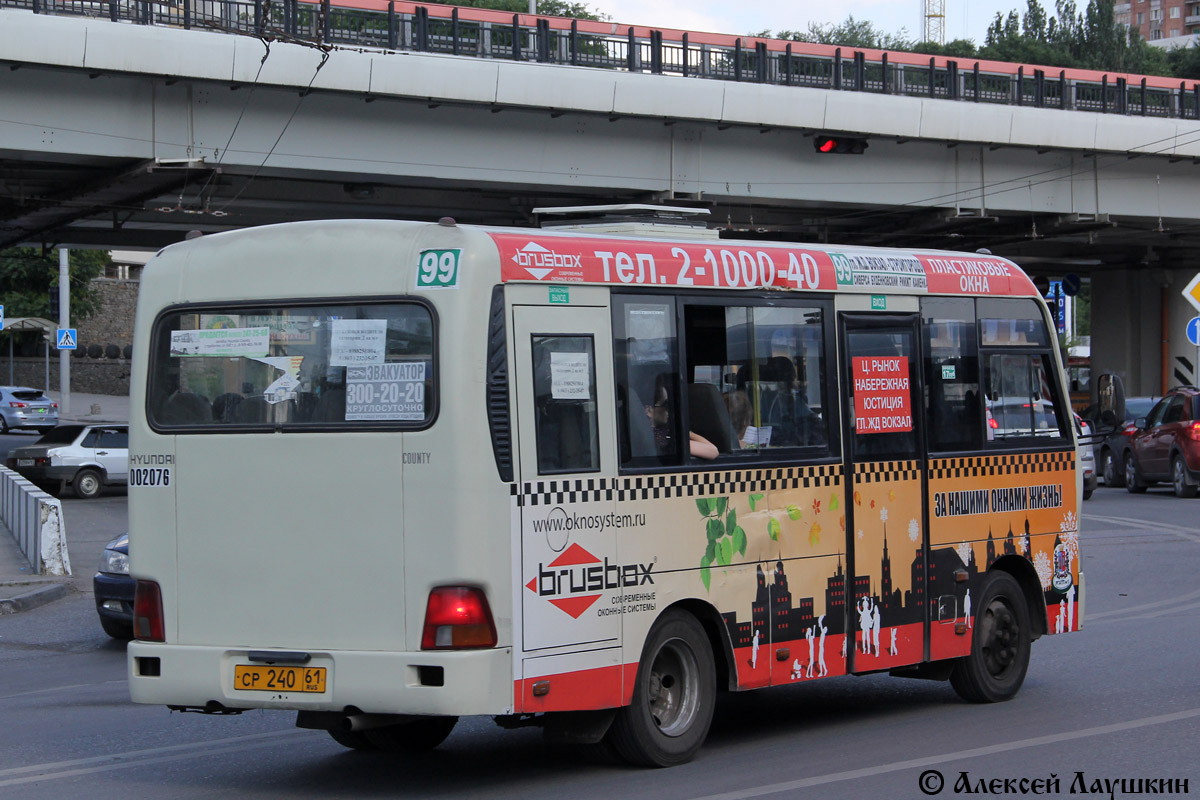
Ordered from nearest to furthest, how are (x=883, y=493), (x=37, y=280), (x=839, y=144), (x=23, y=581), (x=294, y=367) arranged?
1. (x=294, y=367)
2. (x=883, y=493)
3. (x=23, y=581)
4. (x=839, y=144)
5. (x=37, y=280)

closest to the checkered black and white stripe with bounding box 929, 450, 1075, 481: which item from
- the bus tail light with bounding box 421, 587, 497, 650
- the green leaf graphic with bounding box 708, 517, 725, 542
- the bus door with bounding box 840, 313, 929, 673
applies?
the bus door with bounding box 840, 313, 929, 673

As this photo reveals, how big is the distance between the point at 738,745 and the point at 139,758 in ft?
10.6

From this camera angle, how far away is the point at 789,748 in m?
7.97

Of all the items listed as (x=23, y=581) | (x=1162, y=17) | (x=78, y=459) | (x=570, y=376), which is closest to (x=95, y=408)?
(x=78, y=459)

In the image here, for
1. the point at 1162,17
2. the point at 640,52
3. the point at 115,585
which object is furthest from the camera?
the point at 1162,17

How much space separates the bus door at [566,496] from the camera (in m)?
6.76

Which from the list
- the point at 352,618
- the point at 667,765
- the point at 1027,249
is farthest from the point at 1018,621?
the point at 1027,249

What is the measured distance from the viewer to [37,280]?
7262 cm

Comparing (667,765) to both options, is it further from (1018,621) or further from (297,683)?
(1018,621)

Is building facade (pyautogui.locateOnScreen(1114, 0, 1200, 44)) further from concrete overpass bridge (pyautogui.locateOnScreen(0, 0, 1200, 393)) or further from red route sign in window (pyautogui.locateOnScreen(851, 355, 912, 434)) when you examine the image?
red route sign in window (pyautogui.locateOnScreen(851, 355, 912, 434))

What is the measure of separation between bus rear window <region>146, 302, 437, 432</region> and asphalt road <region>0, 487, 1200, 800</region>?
1.81m

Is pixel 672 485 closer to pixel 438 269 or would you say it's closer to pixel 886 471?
pixel 438 269

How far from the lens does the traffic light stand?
30.5 metres

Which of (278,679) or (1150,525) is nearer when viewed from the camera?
(278,679)
